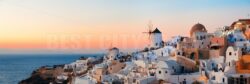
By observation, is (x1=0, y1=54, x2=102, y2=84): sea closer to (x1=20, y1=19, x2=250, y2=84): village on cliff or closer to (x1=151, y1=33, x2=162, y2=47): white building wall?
(x1=151, y1=33, x2=162, y2=47): white building wall

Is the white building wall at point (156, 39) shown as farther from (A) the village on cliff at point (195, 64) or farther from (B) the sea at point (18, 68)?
(B) the sea at point (18, 68)

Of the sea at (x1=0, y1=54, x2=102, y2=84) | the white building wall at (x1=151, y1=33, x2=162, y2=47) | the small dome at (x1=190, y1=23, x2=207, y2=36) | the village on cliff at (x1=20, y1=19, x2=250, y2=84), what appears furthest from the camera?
the sea at (x1=0, y1=54, x2=102, y2=84)

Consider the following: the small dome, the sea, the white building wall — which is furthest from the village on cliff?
the sea

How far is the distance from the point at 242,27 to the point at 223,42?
3340mm

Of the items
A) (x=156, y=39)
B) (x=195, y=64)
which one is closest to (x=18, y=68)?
(x=156, y=39)

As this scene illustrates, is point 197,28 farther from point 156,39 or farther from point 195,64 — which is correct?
point 195,64

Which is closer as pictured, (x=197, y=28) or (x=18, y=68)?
(x=197, y=28)

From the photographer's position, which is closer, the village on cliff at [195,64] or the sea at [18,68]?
the village on cliff at [195,64]

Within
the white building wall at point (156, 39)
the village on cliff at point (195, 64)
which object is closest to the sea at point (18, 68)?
the white building wall at point (156, 39)

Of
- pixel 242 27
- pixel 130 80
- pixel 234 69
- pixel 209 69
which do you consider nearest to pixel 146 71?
pixel 130 80

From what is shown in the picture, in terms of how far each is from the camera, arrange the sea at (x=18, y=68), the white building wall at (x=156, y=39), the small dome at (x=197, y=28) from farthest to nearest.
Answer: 1. the sea at (x=18, y=68)
2. the white building wall at (x=156, y=39)
3. the small dome at (x=197, y=28)

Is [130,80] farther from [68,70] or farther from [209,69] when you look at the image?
[68,70]

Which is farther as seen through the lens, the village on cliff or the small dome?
the small dome

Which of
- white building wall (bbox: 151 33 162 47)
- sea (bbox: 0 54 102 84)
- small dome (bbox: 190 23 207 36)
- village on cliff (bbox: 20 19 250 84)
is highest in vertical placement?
small dome (bbox: 190 23 207 36)
